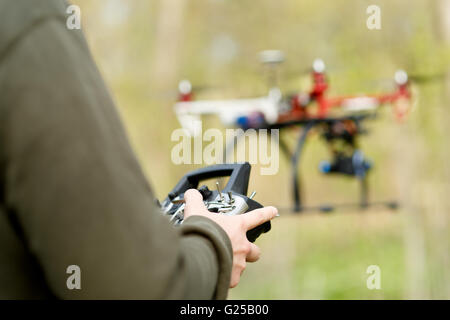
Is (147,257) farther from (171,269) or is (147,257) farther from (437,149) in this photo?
(437,149)

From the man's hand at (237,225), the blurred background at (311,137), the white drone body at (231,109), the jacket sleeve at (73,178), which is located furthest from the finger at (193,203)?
the blurred background at (311,137)

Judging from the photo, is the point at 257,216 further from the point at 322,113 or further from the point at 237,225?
the point at 322,113

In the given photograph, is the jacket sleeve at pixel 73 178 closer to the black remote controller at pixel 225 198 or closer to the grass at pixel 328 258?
the black remote controller at pixel 225 198

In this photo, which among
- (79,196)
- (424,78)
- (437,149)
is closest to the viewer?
(79,196)

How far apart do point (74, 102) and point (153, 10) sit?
43.4 ft

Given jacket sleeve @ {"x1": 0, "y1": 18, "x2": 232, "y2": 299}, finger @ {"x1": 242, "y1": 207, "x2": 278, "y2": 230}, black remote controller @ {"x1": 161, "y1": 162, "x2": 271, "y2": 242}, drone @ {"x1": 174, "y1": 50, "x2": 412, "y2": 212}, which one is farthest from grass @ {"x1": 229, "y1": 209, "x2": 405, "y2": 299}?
jacket sleeve @ {"x1": 0, "y1": 18, "x2": 232, "y2": 299}

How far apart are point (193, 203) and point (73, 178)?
348 mm

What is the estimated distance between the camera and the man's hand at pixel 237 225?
974 millimetres

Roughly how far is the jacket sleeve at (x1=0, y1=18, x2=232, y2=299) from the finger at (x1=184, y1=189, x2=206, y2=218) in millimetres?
225

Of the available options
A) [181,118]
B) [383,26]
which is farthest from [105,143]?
[383,26]

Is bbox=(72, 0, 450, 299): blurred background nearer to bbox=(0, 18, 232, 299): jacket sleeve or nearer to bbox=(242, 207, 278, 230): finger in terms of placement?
bbox=(242, 207, 278, 230): finger

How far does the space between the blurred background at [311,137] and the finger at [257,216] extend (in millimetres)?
10090

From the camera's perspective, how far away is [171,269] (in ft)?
2.55

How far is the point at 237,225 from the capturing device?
990mm
